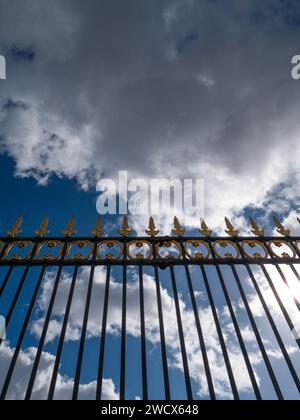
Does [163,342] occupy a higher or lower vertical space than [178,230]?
lower

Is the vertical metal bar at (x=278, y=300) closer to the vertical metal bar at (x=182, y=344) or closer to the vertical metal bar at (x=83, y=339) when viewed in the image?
the vertical metal bar at (x=182, y=344)

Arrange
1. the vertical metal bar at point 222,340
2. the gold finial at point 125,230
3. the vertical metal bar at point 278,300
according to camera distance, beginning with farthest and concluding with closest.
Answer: the gold finial at point 125,230 → the vertical metal bar at point 278,300 → the vertical metal bar at point 222,340

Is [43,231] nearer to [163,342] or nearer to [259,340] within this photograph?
[163,342]

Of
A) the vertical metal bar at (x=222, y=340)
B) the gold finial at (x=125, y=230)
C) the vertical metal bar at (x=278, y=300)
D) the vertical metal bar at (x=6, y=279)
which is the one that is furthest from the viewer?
the gold finial at (x=125, y=230)

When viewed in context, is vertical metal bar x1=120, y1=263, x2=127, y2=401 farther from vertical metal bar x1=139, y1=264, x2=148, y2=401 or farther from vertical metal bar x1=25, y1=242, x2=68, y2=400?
vertical metal bar x1=25, y1=242, x2=68, y2=400

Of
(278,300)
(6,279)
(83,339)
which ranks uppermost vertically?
(6,279)

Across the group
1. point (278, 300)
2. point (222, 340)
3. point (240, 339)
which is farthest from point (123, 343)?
point (278, 300)

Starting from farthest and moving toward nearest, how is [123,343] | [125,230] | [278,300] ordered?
[125,230], [278,300], [123,343]

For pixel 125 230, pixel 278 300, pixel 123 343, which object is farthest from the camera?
pixel 125 230

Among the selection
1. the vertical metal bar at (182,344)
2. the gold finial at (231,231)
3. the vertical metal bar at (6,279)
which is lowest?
the vertical metal bar at (182,344)

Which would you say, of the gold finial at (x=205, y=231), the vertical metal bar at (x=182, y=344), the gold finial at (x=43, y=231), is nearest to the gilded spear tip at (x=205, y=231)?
the gold finial at (x=205, y=231)

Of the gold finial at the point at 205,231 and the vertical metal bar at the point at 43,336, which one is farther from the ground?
the gold finial at the point at 205,231

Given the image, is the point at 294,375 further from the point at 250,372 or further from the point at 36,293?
the point at 36,293
